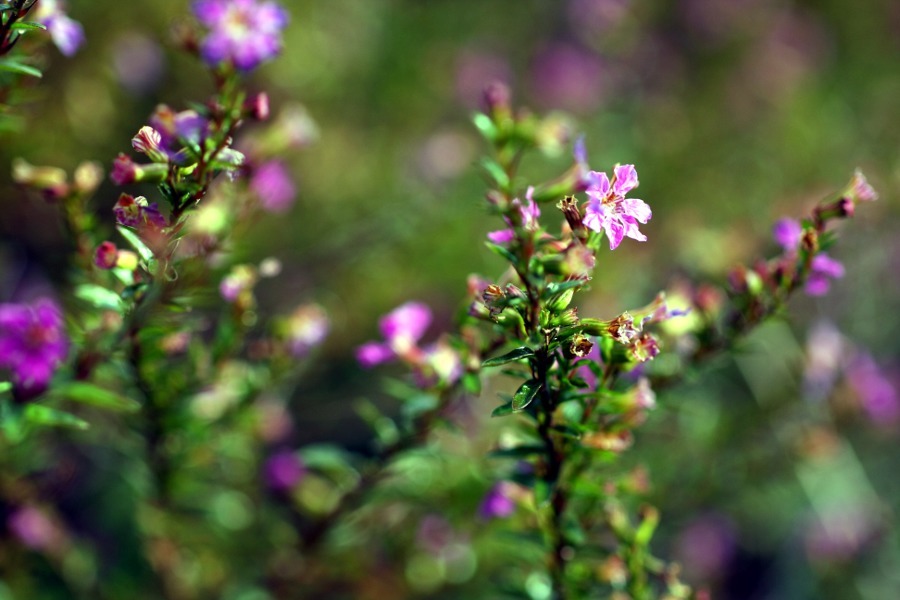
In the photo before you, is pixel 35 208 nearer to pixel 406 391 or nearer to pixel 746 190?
pixel 406 391

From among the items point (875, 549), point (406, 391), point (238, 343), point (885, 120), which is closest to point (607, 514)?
point (406, 391)

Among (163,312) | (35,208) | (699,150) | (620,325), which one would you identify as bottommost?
(699,150)

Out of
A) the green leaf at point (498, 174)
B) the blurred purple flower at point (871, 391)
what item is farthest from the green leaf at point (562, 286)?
the blurred purple flower at point (871, 391)

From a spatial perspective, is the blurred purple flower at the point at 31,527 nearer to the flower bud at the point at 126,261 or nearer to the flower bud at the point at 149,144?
the flower bud at the point at 126,261

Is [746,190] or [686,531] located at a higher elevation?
[746,190]

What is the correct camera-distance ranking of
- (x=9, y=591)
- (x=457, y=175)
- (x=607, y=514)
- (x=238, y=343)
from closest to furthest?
(x=607, y=514), (x=238, y=343), (x=9, y=591), (x=457, y=175)

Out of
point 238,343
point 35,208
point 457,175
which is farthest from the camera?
point 457,175

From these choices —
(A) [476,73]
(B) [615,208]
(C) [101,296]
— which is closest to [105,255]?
(C) [101,296]
